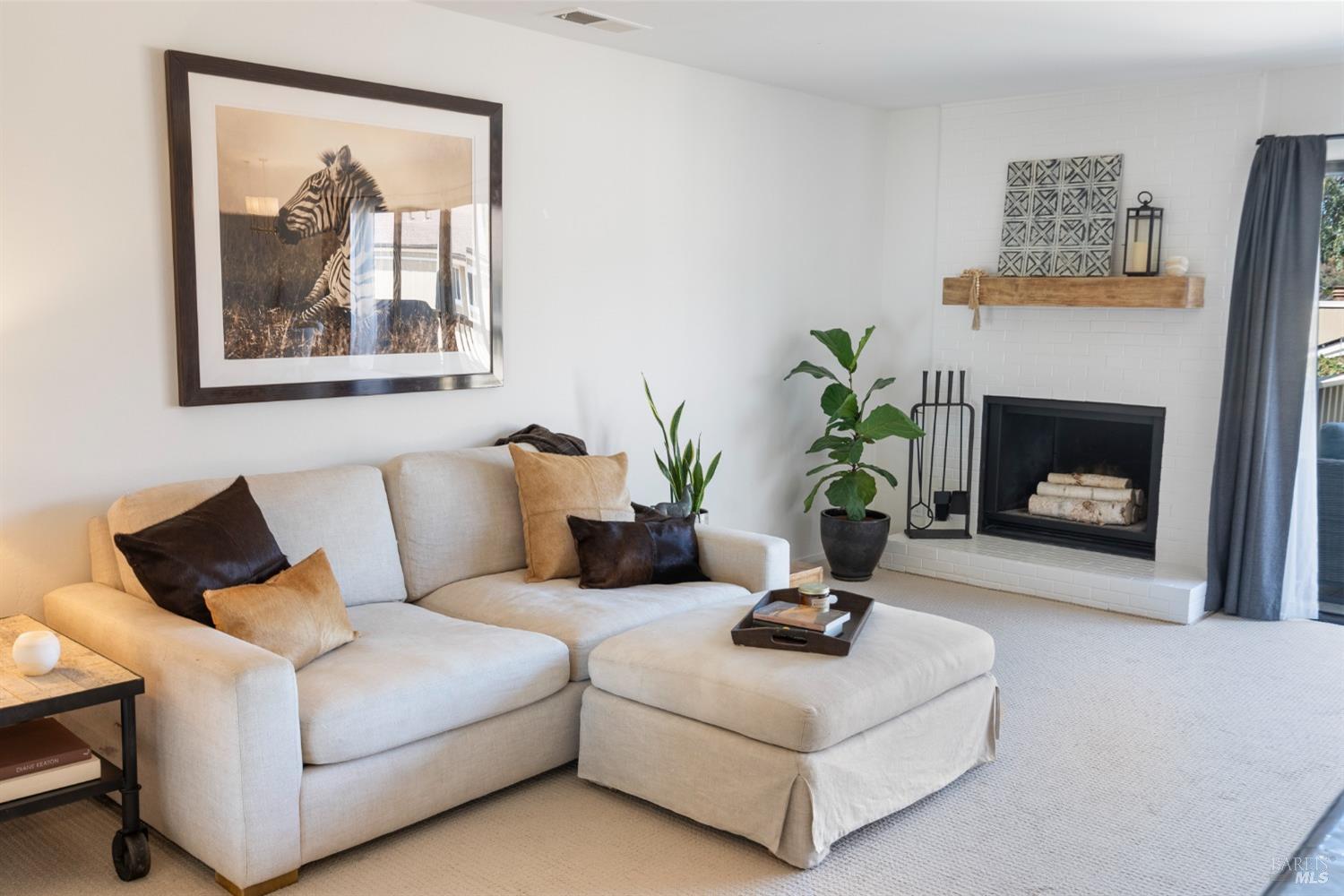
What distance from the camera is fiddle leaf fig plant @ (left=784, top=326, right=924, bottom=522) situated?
5645mm

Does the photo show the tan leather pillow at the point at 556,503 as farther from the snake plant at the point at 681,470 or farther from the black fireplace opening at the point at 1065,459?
the black fireplace opening at the point at 1065,459

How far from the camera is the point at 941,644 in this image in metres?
3.42

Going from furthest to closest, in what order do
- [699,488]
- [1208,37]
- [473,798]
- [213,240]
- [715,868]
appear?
[699,488]
[1208,37]
[213,240]
[473,798]
[715,868]

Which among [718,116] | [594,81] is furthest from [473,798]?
[718,116]

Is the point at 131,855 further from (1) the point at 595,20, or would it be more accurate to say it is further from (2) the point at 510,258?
(1) the point at 595,20

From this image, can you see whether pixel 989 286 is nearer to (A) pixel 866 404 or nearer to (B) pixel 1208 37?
(A) pixel 866 404

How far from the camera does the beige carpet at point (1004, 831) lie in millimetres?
2875

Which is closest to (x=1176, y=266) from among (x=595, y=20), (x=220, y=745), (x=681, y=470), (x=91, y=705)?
(x=681, y=470)

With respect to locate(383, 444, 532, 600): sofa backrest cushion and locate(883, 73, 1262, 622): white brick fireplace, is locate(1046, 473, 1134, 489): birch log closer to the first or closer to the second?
locate(883, 73, 1262, 622): white brick fireplace

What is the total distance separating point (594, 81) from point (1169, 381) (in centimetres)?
303

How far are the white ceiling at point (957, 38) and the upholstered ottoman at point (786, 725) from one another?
2.19 meters

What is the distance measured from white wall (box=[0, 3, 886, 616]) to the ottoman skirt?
154 cm

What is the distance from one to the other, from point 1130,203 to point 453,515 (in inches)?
144

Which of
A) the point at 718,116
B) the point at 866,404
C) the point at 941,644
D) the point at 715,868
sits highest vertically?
the point at 718,116
